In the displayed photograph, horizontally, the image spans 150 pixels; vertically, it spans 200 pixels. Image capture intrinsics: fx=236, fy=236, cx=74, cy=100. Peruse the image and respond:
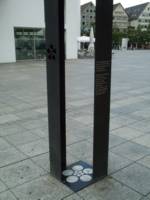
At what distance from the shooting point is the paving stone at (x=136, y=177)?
9.07 feet

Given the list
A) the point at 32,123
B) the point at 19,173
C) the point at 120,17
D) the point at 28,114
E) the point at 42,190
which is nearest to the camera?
the point at 42,190

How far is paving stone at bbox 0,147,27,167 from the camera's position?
3.36m

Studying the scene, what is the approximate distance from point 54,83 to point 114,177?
1410 millimetres

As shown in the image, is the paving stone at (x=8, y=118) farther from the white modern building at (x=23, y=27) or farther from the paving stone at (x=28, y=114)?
the white modern building at (x=23, y=27)

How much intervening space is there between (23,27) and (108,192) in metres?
18.2

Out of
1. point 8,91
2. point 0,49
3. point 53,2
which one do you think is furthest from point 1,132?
point 0,49

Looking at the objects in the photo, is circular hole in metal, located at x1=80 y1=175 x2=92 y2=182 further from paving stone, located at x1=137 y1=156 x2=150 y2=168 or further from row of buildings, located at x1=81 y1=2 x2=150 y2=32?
row of buildings, located at x1=81 y1=2 x2=150 y2=32

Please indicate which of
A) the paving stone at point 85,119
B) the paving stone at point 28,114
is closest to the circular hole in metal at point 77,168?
the paving stone at point 85,119

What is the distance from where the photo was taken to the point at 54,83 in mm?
2623

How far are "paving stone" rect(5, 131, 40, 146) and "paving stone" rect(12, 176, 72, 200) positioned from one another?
1.24 m

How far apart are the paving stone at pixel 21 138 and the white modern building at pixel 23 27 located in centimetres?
1513

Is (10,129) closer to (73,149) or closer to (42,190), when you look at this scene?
(73,149)

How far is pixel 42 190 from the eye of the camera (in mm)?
2691

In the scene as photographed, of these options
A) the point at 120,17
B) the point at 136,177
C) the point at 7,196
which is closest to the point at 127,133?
the point at 136,177
